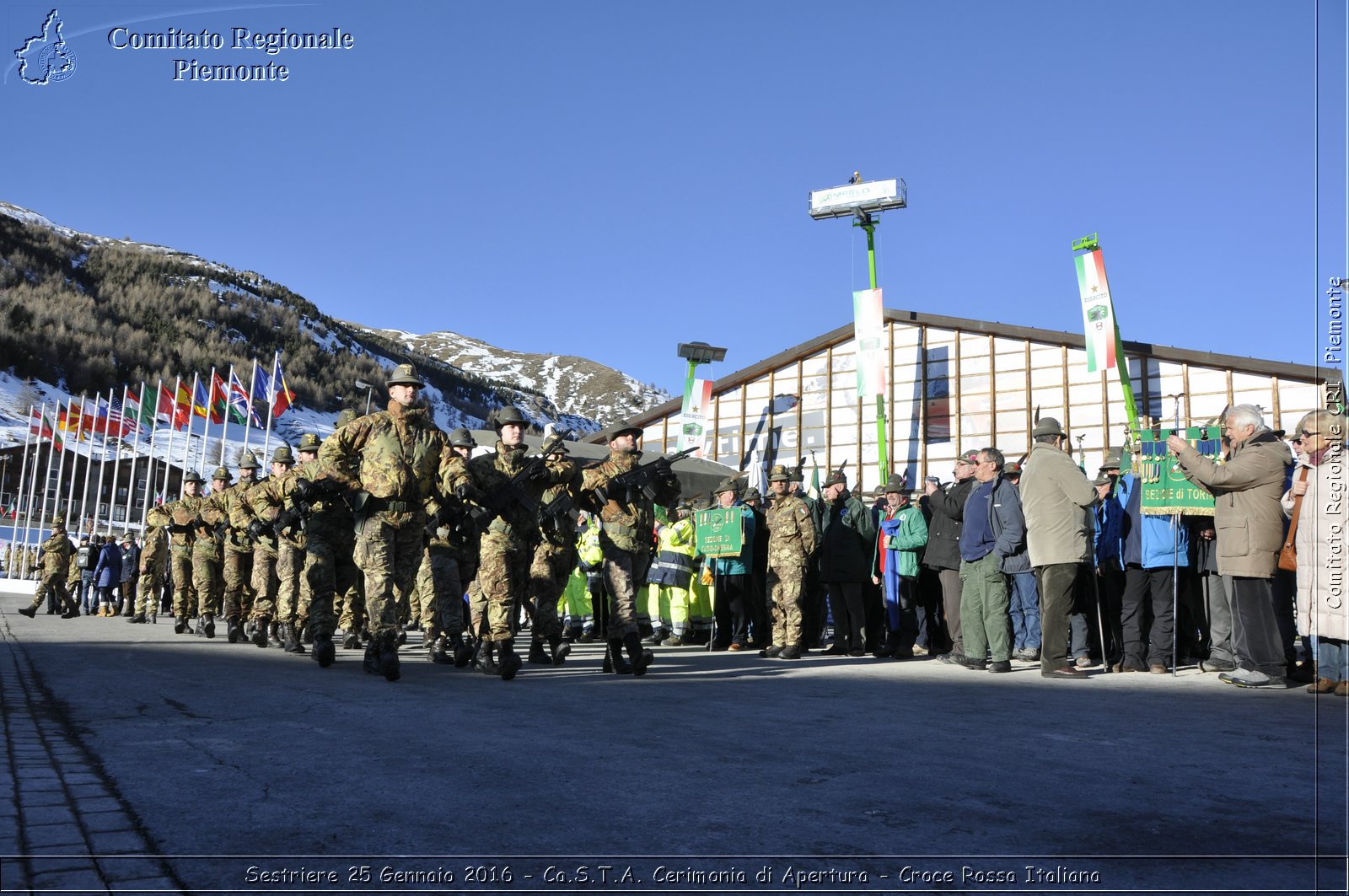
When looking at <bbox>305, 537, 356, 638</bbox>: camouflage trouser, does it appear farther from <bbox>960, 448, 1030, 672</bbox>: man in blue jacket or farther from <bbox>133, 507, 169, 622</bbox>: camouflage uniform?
<bbox>133, 507, 169, 622</bbox>: camouflage uniform

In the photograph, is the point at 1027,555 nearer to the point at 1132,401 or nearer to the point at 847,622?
the point at 847,622

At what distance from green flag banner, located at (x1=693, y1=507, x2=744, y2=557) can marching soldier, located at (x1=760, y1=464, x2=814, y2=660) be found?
0.66 metres

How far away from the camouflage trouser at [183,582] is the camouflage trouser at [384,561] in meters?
7.36

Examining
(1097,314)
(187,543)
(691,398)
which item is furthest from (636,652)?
(691,398)

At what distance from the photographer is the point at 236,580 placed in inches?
471

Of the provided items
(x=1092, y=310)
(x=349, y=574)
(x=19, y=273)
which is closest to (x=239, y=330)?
(x=19, y=273)

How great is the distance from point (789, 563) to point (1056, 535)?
122 inches

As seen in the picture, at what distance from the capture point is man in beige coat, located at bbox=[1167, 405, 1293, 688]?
6.88 metres

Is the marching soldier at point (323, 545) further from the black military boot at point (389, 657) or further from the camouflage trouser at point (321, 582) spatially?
the black military boot at point (389, 657)

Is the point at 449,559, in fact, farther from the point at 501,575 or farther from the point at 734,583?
the point at 734,583

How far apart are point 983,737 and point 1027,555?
4.55m

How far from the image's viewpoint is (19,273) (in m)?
100

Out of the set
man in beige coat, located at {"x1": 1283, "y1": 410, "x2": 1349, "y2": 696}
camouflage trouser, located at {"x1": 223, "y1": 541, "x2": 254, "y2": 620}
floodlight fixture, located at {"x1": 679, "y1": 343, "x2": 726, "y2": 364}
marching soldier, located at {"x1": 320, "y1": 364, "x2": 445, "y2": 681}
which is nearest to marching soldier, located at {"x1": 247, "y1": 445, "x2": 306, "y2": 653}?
camouflage trouser, located at {"x1": 223, "y1": 541, "x2": 254, "y2": 620}

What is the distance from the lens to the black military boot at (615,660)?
7922 mm
